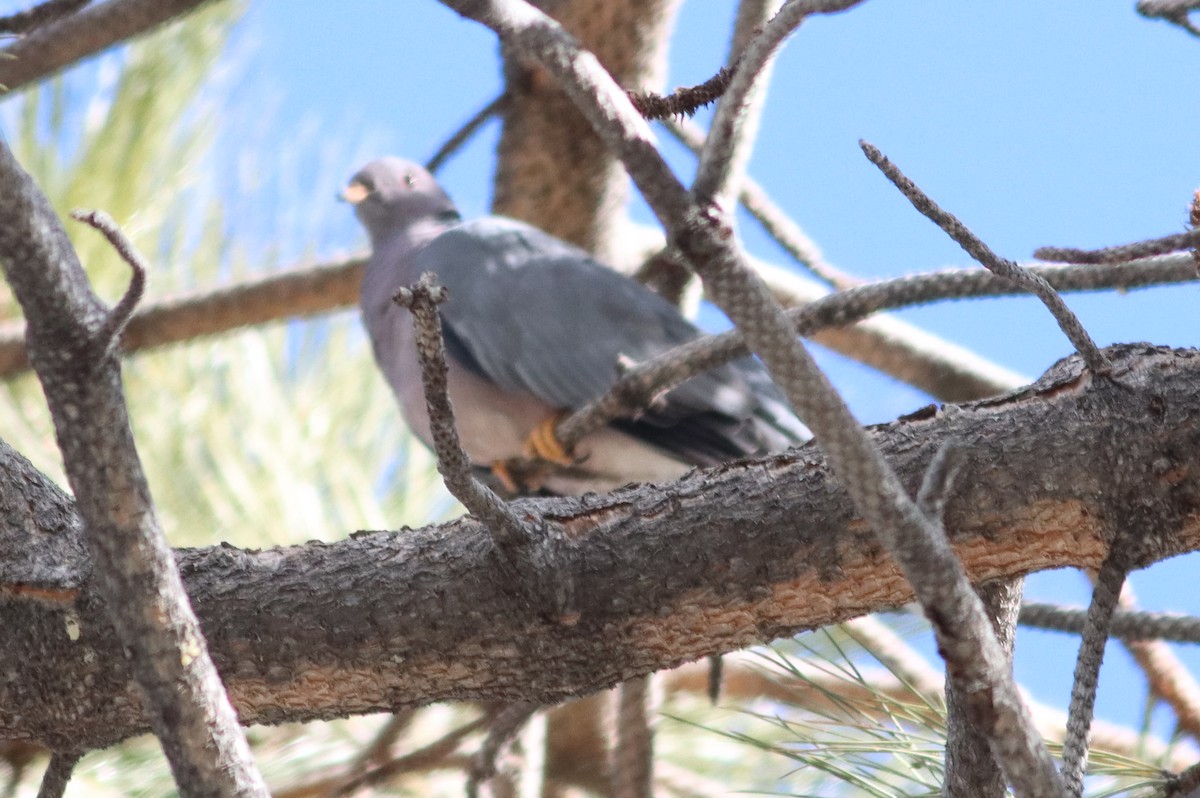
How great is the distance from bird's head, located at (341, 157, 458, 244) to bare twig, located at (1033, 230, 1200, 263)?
1954 mm

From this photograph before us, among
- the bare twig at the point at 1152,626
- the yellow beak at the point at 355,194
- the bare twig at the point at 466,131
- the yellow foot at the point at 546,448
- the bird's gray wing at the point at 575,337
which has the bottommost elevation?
the bare twig at the point at 1152,626

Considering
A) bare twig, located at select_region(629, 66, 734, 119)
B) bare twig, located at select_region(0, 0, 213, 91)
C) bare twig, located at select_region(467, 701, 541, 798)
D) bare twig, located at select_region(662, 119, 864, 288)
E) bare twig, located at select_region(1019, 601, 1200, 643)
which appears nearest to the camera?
bare twig, located at select_region(629, 66, 734, 119)

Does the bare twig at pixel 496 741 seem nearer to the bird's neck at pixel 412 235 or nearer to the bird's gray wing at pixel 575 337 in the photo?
the bird's gray wing at pixel 575 337

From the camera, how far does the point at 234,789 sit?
0.59 m

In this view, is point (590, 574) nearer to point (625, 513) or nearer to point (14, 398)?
point (625, 513)

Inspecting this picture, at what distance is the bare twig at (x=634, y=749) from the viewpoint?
156 centimetres

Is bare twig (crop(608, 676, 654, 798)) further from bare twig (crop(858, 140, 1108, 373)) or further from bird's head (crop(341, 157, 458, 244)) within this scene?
bird's head (crop(341, 157, 458, 244))

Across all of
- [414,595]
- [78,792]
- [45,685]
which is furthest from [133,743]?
[414,595]

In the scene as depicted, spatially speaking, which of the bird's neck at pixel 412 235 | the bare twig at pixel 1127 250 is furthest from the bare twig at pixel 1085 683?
the bird's neck at pixel 412 235

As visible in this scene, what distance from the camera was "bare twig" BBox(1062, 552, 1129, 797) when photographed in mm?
611

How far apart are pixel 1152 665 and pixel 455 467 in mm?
1112

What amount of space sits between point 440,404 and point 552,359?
4.87 ft

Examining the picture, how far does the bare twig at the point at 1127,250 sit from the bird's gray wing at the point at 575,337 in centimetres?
142

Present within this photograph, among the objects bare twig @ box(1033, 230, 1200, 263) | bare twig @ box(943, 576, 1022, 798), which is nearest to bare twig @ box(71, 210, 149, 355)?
bare twig @ box(1033, 230, 1200, 263)
